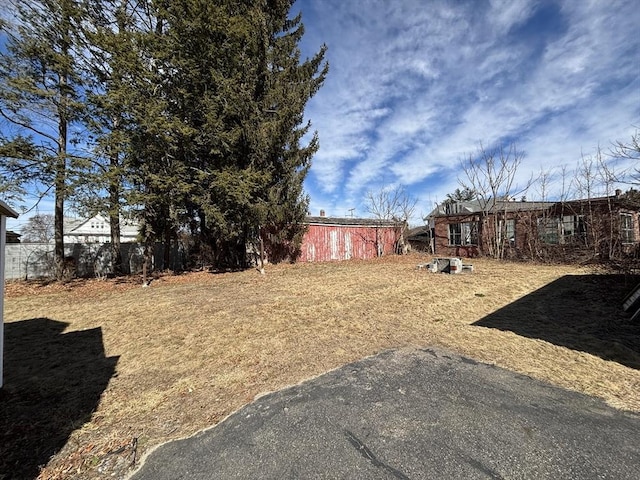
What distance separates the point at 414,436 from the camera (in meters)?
2.40

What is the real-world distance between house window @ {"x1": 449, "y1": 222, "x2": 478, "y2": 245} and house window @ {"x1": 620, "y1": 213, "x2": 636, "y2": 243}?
6330mm

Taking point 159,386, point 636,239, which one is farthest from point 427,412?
point 636,239

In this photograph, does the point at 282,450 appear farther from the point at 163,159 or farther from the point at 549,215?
the point at 549,215

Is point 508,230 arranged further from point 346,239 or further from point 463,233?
point 346,239

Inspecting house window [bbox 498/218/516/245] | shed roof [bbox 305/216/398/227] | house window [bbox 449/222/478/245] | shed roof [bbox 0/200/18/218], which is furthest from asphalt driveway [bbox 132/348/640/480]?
house window [bbox 449/222/478/245]

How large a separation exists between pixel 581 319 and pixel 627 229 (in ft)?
43.1

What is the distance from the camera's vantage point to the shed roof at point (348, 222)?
1811cm

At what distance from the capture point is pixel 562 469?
6.66 feet

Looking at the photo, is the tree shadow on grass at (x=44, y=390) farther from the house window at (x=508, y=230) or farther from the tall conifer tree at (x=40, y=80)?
the house window at (x=508, y=230)

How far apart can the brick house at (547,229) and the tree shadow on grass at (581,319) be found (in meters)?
5.24

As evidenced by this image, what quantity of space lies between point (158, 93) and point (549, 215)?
60.3 ft

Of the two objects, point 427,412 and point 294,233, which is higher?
point 294,233

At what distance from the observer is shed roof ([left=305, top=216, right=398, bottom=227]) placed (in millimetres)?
18109

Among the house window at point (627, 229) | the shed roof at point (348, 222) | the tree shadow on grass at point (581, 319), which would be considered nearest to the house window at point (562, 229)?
the house window at point (627, 229)
